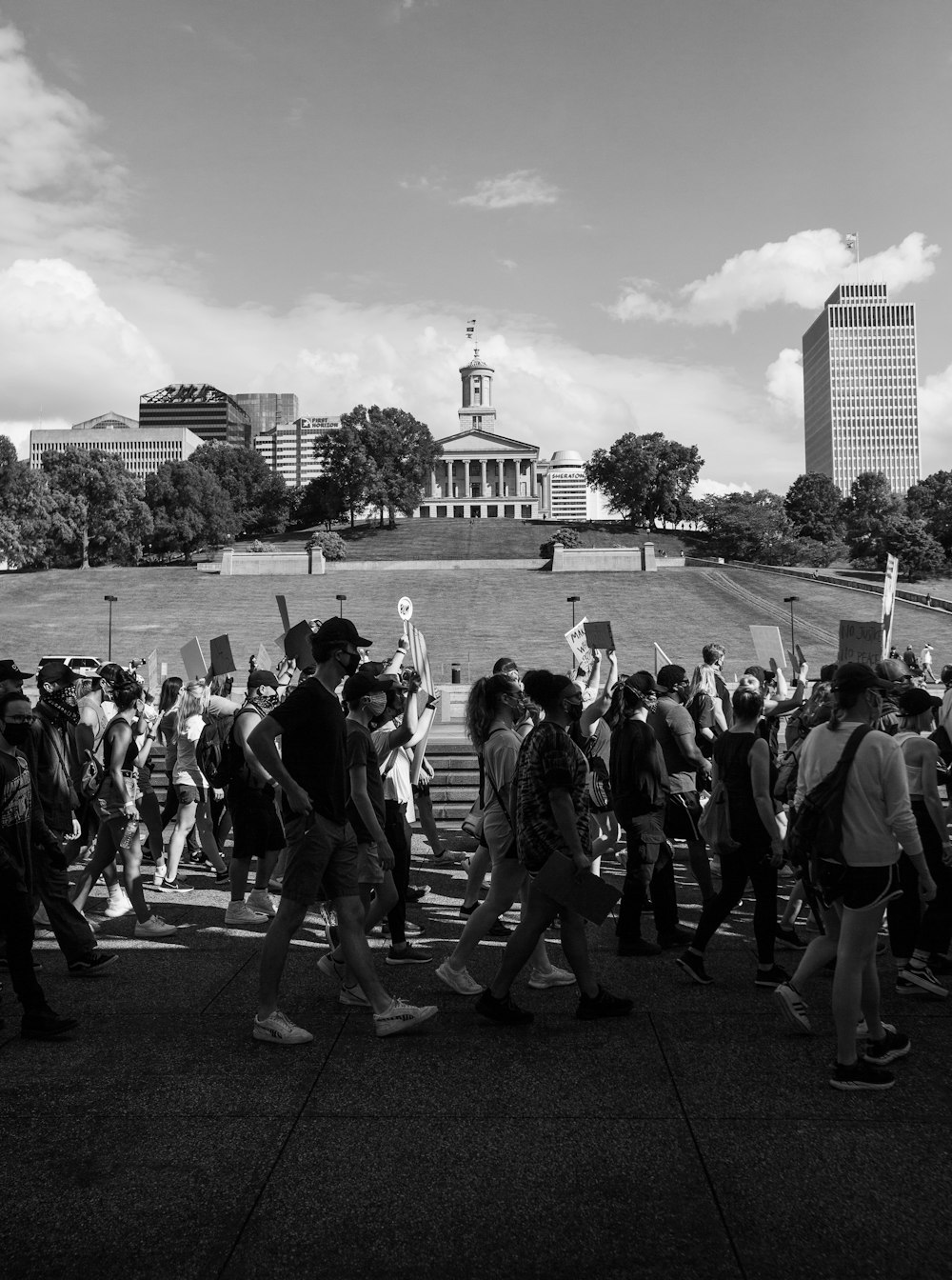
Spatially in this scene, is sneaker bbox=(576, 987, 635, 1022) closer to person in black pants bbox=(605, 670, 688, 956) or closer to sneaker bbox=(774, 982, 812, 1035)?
sneaker bbox=(774, 982, 812, 1035)

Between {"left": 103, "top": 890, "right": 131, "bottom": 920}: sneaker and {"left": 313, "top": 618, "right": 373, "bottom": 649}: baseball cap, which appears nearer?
{"left": 313, "top": 618, "right": 373, "bottom": 649}: baseball cap

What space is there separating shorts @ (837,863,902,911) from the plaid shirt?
1290 millimetres

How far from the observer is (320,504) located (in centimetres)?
10319

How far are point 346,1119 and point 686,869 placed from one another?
20.1 ft

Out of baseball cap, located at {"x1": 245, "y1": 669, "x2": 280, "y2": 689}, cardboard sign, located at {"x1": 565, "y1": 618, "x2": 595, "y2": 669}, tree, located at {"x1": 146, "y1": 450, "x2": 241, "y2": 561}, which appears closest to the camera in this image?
baseball cap, located at {"x1": 245, "y1": 669, "x2": 280, "y2": 689}

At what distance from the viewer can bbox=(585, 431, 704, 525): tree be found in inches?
4284

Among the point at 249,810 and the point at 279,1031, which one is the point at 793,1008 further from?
the point at 249,810

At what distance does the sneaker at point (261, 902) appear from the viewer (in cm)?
788

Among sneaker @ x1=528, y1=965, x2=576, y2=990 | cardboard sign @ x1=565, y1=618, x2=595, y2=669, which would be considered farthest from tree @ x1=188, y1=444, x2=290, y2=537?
sneaker @ x1=528, y1=965, x2=576, y2=990

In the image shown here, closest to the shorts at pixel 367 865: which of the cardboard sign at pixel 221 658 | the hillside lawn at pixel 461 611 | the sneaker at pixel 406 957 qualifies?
the sneaker at pixel 406 957

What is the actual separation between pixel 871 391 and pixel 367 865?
199 metres

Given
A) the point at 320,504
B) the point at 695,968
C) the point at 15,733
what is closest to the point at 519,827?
the point at 695,968

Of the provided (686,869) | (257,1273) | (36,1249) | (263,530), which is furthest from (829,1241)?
(263,530)

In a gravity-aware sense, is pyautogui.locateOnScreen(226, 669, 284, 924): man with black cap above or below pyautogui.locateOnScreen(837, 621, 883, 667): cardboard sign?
below
